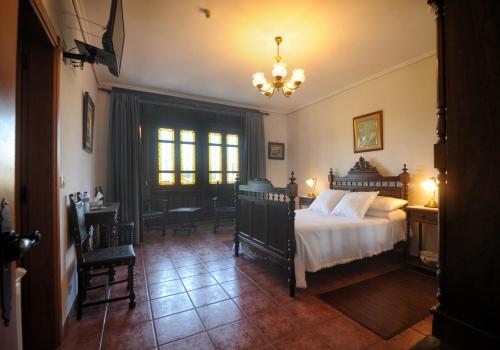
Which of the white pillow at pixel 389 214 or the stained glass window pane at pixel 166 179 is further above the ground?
the stained glass window pane at pixel 166 179

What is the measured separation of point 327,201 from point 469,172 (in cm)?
301

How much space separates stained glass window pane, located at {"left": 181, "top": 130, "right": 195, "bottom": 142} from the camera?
527cm

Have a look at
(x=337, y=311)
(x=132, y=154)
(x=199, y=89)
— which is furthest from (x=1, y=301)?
(x=199, y=89)

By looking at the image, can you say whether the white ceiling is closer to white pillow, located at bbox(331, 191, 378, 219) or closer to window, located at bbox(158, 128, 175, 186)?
window, located at bbox(158, 128, 175, 186)

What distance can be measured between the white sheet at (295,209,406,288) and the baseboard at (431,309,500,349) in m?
1.58

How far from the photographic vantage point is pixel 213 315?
6.50 ft

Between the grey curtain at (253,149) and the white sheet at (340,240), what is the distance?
8.91ft

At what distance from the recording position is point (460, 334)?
29.7 inches

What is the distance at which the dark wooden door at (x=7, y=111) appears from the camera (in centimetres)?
68

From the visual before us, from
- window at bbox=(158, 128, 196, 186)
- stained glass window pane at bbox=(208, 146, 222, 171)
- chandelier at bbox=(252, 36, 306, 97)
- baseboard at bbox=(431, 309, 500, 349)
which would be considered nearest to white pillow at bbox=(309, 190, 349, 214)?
chandelier at bbox=(252, 36, 306, 97)

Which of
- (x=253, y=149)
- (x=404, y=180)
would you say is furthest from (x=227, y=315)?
(x=253, y=149)

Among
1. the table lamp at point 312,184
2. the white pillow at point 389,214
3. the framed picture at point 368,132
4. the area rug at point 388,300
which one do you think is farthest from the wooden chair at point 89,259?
the framed picture at point 368,132

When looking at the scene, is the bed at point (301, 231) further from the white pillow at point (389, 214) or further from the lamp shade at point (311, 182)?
the lamp shade at point (311, 182)

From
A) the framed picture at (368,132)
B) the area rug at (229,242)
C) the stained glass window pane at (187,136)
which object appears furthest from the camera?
the stained glass window pane at (187,136)
